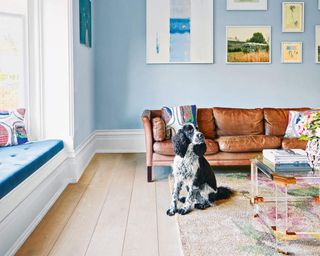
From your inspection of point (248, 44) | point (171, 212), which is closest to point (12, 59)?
point (171, 212)

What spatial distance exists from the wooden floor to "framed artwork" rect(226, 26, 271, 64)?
2.43 m

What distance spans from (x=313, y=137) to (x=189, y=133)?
96cm

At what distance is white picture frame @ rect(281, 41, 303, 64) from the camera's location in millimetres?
5637

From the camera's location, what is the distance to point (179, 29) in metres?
5.54

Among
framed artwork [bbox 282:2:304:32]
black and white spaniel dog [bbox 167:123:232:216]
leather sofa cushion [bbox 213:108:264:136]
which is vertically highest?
framed artwork [bbox 282:2:304:32]

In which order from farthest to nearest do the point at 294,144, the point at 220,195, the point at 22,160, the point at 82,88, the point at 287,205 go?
the point at 82,88
the point at 294,144
the point at 220,195
the point at 287,205
the point at 22,160

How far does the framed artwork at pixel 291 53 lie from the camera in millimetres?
5637

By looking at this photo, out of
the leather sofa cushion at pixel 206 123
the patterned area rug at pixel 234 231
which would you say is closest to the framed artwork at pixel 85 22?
→ the leather sofa cushion at pixel 206 123

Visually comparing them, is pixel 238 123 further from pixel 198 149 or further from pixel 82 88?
pixel 82 88

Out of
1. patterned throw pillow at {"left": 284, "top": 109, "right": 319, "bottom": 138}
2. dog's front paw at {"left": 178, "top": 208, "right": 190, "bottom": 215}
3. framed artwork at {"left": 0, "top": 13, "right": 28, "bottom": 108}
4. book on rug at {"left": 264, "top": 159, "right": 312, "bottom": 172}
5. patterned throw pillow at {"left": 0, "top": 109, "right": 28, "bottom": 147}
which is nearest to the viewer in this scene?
book on rug at {"left": 264, "top": 159, "right": 312, "bottom": 172}

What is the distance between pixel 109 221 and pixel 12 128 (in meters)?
1.42

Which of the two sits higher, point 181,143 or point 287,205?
point 181,143

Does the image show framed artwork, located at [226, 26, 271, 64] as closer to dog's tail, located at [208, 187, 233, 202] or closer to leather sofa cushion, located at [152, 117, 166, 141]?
leather sofa cushion, located at [152, 117, 166, 141]

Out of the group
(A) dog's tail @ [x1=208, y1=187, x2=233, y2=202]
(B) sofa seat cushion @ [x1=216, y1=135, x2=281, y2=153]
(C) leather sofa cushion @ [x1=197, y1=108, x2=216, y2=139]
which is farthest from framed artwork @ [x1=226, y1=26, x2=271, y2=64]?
(A) dog's tail @ [x1=208, y1=187, x2=233, y2=202]
